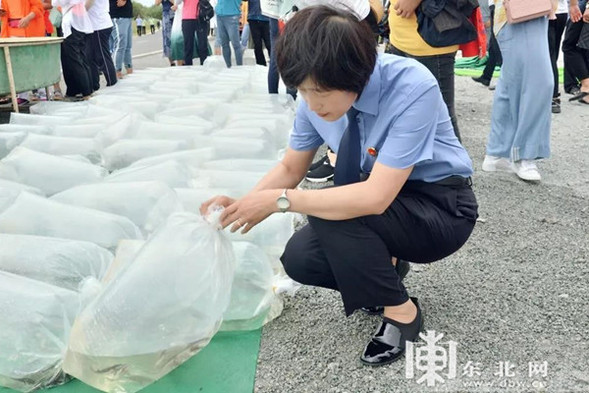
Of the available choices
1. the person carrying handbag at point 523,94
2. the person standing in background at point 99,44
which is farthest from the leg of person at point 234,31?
the person carrying handbag at point 523,94

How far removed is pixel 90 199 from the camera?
7.32ft

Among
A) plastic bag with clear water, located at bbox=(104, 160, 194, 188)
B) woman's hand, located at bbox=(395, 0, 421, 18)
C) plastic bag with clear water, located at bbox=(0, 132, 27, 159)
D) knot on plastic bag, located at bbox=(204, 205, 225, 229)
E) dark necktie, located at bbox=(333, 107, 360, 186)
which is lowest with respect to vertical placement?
plastic bag with clear water, located at bbox=(104, 160, 194, 188)

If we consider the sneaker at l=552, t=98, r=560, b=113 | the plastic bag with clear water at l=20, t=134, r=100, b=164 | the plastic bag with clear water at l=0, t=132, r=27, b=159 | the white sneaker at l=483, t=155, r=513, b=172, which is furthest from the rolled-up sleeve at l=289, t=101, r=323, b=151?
the sneaker at l=552, t=98, r=560, b=113

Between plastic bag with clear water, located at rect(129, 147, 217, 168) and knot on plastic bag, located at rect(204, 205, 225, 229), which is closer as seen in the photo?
knot on plastic bag, located at rect(204, 205, 225, 229)

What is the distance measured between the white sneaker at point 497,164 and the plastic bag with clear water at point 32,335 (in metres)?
2.44

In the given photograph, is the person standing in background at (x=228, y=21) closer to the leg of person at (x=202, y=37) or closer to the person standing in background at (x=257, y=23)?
the leg of person at (x=202, y=37)

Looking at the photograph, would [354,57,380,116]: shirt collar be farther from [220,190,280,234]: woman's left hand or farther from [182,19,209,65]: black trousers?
[182,19,209,65]: black trousers

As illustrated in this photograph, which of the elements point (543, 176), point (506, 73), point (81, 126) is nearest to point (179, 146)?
point (81, 126)

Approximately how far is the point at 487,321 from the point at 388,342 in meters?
0.39

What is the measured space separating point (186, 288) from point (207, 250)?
0.39 feet

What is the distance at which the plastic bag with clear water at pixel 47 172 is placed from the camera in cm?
256

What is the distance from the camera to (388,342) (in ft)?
5.25

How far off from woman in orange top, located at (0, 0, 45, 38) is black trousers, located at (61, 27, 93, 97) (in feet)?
1.04

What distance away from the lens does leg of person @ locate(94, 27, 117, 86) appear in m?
5.59
